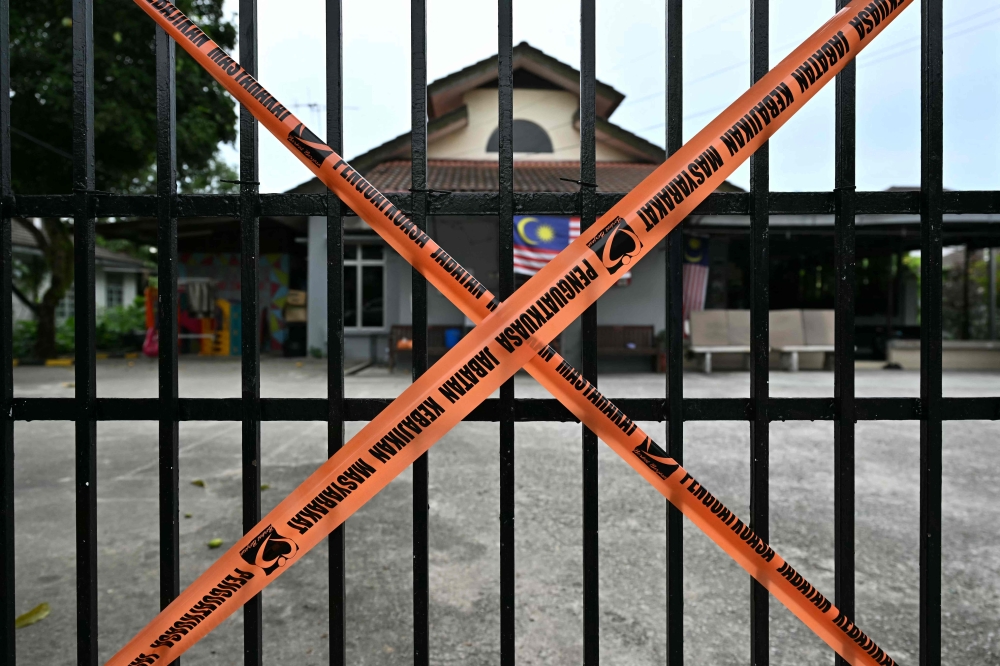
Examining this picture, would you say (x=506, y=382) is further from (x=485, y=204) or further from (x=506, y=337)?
(x=485, y=204)

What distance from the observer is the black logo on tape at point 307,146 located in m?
1.20

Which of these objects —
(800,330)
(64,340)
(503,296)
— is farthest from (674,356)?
(64,340)

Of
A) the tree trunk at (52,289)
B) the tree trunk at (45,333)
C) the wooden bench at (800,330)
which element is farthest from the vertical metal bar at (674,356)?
the tree trunk at (45,333)

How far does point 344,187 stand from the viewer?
1.19 meters

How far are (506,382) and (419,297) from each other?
299 millimetres

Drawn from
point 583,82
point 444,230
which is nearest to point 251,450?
point 583,82

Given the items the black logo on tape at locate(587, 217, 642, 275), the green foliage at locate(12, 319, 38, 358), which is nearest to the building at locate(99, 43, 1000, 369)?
the green foliage at locate(12, 319, 38, 358)

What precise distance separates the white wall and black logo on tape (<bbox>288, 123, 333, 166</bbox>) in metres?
12.9

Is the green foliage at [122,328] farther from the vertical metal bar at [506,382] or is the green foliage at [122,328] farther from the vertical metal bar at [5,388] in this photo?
the vertical metal bar at [506,382]

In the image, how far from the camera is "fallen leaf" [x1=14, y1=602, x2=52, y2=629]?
2280mm

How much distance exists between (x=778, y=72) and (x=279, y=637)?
261 centimetres

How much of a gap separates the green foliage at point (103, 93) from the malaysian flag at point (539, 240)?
6.61 metres

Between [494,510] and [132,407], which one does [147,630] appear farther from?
[494,510]

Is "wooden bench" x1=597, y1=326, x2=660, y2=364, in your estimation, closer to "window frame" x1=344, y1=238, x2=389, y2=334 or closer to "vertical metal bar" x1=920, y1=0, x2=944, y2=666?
"window frame" x1=344, y1=238, x2=389, y2=334
